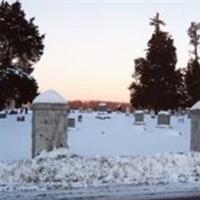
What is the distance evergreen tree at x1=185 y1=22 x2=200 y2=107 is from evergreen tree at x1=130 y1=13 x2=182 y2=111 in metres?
1.80

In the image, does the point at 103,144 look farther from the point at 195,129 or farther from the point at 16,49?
the point at 16,49

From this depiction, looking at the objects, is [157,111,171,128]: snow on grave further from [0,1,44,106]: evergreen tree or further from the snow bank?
the snow bank

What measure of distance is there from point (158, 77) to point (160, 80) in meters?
0.39

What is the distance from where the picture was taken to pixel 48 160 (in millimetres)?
15602

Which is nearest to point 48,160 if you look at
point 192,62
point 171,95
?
point 171,95

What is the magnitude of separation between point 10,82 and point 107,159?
29990 mm

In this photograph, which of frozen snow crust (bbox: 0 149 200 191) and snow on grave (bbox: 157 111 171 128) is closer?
frozen snow crust (bbox: 0 149 200 191)

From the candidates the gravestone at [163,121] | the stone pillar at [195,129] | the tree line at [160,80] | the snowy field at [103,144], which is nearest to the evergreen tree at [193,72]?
the tree line at [160,80]

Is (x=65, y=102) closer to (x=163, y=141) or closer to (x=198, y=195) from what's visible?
(x=198, y=195)

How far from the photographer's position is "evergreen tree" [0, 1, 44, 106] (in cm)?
4541

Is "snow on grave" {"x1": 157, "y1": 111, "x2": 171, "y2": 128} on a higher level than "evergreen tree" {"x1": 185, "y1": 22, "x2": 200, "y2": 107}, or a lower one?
lower

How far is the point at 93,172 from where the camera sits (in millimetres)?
14547

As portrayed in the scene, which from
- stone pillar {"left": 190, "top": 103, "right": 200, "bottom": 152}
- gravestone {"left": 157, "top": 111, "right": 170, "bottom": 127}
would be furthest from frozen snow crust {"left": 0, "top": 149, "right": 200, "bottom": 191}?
gravestone {"left": 157, "top": 111, "right": 170, "bottom": 127}

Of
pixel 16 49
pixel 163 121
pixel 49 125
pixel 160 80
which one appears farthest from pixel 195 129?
pixel 160 80
